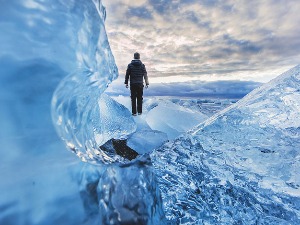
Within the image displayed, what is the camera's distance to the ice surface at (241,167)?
1.36 meters

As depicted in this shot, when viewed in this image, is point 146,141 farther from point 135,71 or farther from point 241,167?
point 135,71

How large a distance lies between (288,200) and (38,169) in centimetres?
138

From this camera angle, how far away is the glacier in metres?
0.90

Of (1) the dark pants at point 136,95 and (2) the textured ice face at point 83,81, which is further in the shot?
(1) the dark pants at point 136,95

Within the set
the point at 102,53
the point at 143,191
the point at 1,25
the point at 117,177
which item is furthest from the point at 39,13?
the point at 143,191

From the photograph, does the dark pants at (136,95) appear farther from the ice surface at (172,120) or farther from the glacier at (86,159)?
the glacier at (86,159)

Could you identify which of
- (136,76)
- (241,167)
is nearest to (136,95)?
(136,76)

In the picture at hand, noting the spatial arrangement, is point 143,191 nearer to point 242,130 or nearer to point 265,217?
point 265,217

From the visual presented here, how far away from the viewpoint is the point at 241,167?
1.64 meters

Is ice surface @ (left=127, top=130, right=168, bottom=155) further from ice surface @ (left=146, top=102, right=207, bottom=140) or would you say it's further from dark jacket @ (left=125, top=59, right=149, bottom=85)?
dark jacket @ (left=125, top=59, right=149, bottom=85)

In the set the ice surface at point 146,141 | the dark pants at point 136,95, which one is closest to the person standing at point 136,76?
the dark pants at point 136,95

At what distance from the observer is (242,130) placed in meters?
1.92

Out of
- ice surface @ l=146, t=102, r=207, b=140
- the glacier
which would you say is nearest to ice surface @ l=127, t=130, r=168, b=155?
ice surface @ l=146, t=102, r=207, b=140

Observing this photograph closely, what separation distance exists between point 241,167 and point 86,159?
1098 mm
